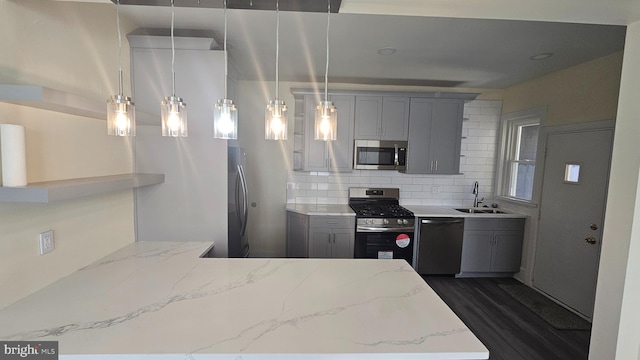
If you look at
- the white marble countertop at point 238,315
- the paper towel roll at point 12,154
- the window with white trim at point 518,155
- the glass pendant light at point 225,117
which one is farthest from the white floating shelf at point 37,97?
the window with white trim at point 518,155

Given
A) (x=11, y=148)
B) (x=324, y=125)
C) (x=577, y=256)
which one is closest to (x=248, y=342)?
(x=324, y=125)

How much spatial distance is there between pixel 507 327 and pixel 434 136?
2270 millimetres

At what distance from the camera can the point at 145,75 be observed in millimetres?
2275

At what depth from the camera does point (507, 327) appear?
2.62m

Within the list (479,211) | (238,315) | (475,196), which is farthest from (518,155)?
(238,315)

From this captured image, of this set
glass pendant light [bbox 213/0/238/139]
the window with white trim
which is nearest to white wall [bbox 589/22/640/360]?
the window with white trim

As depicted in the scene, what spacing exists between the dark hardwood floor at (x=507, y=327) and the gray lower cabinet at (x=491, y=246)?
0.24 meters

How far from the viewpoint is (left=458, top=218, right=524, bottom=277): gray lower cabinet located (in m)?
3.54

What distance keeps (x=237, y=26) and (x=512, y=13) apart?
1900mm

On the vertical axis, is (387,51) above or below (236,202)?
A: above

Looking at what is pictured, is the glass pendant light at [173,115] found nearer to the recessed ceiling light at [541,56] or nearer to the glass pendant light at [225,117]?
the glass pendant light at [225,117]

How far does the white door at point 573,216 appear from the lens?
263 cm

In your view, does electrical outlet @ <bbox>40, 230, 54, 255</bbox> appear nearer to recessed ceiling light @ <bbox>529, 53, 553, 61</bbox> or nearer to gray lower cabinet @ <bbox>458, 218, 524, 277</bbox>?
gray lower cabinet @ <bbox>458, 218, 524, 277</bbox>

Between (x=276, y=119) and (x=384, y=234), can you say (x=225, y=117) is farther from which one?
(x=384, y=234)
